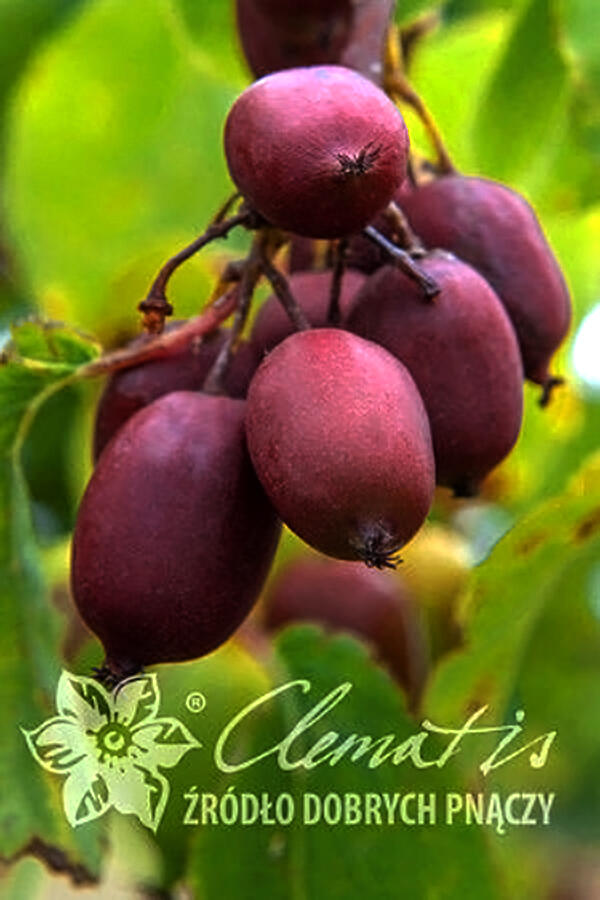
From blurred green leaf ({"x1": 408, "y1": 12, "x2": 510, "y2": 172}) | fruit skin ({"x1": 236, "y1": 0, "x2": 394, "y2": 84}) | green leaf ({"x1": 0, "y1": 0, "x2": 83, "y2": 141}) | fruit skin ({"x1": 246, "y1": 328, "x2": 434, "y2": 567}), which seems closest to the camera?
fruit skin ({"x1": 246, "y1": 328, "x2": 434, "y2": 567})

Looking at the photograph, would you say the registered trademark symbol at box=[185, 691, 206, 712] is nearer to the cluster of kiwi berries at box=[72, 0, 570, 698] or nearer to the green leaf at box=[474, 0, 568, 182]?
the cluster of kiwi berries at box=[72, 0, 570, 698]

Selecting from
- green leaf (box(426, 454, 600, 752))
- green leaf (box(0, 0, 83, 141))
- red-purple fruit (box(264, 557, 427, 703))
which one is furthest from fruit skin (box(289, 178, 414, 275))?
green leaf (box(0, 0, 83, 141))

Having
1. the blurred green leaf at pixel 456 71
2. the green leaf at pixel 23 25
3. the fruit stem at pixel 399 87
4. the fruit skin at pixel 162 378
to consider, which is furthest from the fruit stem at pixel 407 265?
the green leaf at pixel 23 25

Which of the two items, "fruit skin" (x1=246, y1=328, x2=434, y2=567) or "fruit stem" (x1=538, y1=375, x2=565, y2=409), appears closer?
"fruit skin" (x1=246, y1=328, x2=434, y2=567)

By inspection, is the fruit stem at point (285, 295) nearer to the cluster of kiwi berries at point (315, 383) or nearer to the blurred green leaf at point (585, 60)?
the cluster of kiwi berries at point (315, 383)

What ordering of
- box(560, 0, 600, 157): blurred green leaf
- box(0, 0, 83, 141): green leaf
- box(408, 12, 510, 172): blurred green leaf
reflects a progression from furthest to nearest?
box(0, 0, 83, 141): green leaf
box(408, 12, 510, 172): blurred green leaf
box(560, 0, 600, 157): blurred green leaf

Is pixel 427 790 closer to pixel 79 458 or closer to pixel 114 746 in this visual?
pixel 114 746

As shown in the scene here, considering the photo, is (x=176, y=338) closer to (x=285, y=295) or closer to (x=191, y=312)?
(x=285, y=295)
